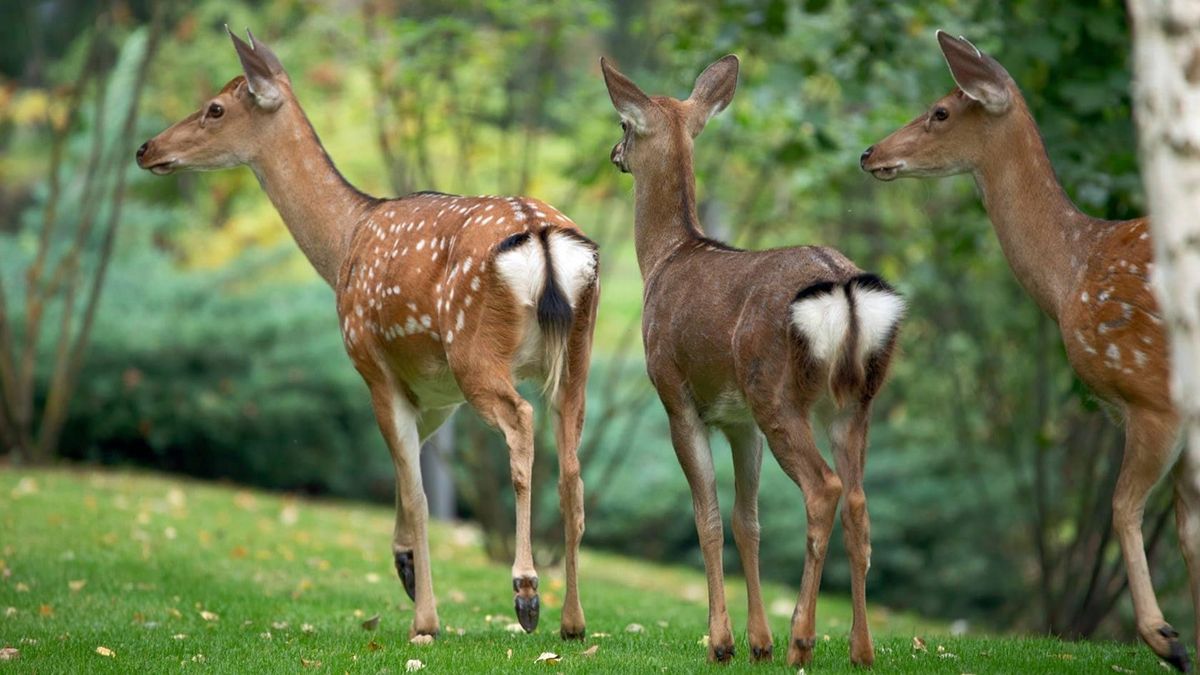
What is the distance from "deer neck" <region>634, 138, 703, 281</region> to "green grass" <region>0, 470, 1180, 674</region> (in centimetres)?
174

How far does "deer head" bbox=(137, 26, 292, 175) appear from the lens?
294 inches

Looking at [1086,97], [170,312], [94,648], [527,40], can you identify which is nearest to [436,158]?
[170,312]

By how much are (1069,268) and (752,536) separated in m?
1.66

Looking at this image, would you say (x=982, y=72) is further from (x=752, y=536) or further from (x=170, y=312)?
(x=170, y=312)

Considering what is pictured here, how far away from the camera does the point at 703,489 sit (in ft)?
18.5

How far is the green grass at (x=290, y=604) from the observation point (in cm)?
570

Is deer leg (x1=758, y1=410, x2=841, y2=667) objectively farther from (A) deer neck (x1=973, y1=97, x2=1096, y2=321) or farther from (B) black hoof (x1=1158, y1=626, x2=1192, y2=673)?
(A) deer neck (x1=973, y1=97, x2=1096, y2=321)

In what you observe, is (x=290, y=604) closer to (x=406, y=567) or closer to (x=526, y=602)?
(x=406, y=567)

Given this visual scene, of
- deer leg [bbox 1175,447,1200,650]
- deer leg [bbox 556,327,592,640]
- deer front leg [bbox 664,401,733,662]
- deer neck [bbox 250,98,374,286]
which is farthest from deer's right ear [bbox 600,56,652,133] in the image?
deer leg [bbox 1175,447,1200,650]

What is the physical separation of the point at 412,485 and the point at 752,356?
1940 millimetres

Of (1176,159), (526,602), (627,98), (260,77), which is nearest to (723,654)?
(526,602)

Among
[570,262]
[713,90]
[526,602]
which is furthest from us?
[713,90]

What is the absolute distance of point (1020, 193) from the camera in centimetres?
602

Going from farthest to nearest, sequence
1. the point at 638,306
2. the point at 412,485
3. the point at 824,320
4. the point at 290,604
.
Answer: the point at 638,306
the point at 290,604
the point at 412,485
the point at 824,320
